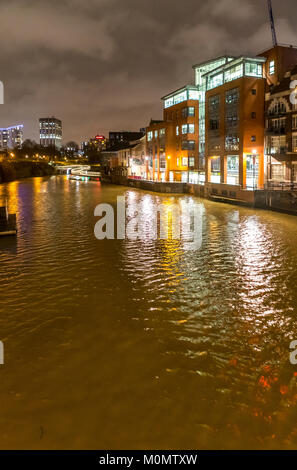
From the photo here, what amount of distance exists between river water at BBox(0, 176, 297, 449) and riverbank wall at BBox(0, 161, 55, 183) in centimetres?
8481

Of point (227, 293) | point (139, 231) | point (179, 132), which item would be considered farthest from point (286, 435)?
point (179, 132)

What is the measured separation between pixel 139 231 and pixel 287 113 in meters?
26.0

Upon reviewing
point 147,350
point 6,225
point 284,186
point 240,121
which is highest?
point 240,121

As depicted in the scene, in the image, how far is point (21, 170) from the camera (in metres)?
121

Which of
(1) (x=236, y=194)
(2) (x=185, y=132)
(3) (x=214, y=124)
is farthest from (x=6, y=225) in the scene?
(2) (x=185, y=132)

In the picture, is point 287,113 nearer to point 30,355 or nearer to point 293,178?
point 293,178

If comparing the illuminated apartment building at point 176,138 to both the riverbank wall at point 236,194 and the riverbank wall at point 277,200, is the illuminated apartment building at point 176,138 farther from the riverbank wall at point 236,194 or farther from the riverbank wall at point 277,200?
the riverbank wall at point 277,200

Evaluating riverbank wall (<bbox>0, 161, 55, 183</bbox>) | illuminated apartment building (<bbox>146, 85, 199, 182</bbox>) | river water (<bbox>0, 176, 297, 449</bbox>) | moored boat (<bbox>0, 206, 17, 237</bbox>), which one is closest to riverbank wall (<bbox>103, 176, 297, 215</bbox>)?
illuminated apartment building (<bbox>146, 85, 199, 182</bbox>)

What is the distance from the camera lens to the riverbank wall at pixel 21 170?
98537 mm

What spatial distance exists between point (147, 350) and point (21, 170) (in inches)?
4719

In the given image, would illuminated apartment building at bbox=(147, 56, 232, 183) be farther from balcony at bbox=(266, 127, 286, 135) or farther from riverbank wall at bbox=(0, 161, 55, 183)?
riverbank wall at bbox=(0, 161, 55, 183)

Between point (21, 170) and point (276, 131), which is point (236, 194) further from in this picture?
point (21, 170)

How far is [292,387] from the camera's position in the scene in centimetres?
848
